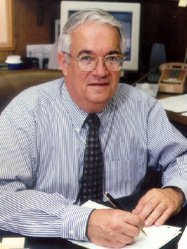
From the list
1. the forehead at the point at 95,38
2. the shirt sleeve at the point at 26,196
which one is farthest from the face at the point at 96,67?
the shirt sleeve at the point at 26,196

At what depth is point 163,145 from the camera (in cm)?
158

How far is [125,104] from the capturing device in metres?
1.63

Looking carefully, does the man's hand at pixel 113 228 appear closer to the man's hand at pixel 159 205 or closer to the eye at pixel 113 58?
the man's hand at pixel 159 205

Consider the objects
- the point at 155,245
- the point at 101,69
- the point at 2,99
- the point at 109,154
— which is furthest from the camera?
the point at 2,99

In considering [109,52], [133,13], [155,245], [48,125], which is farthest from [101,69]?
[133,13]

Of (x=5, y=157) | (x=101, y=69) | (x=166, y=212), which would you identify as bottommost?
(x=166, y=212)

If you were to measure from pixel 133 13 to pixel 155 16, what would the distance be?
406 mm

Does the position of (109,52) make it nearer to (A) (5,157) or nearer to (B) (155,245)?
(A) (5,157)

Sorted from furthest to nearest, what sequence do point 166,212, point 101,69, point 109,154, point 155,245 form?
point 109,154 < point 101,69 < point 166,212 < point 155,245

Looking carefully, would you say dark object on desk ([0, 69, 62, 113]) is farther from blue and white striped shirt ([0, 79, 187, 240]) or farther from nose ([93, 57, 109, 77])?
nose ([93, 57, 109, 77])

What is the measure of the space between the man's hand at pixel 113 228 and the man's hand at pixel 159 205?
0.09m

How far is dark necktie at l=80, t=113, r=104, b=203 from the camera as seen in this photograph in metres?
1.47

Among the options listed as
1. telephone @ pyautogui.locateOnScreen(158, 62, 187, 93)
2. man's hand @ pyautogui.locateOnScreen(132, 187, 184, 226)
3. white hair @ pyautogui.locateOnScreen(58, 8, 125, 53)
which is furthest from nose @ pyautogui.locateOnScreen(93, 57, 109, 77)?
telephone @ pyautogui.locateOnScreen(158, 62, 187, 93)

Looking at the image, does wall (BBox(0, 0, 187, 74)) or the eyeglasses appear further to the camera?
wall (BBox(0, 0, 187, 74))
